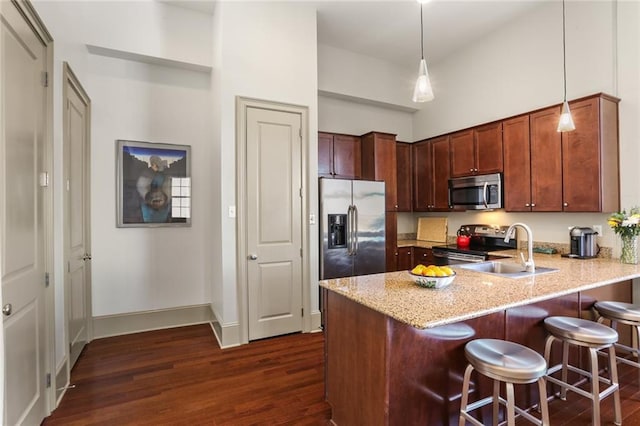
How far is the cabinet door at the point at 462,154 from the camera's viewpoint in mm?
4246

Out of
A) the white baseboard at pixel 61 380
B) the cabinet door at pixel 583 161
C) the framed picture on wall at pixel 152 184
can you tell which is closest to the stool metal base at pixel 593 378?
the cabinet door at pixel 583 161

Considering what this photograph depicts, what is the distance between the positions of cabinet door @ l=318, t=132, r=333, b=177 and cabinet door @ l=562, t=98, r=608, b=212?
2.74m

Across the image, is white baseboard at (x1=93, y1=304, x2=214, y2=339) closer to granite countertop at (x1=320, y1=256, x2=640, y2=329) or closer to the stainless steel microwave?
granite countertop at (x1=320, y1=256, x2=640, y2=329)

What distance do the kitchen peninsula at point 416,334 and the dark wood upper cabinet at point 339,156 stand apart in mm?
2614

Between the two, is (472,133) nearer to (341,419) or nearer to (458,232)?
(458,232)

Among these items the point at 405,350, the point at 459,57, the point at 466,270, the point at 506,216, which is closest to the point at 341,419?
the point at 405,350

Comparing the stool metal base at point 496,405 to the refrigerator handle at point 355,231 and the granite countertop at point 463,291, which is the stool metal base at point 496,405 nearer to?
the granite countertop at point 463,291

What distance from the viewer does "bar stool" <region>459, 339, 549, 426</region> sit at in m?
1.49

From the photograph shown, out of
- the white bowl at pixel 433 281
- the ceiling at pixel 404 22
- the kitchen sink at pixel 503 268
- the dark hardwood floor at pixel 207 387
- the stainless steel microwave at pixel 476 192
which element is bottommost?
the dark hardwood floor at pixel 207 387

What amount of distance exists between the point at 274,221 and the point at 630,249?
3348 mm

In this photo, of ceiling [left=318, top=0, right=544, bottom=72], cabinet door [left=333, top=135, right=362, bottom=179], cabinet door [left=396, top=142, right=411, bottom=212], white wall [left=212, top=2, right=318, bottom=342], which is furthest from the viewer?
cabinet door [left=396, top=142, right=411, bottom=212]

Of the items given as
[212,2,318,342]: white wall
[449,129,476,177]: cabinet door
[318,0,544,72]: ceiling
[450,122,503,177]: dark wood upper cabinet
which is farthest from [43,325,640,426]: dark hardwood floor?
[318,0,544,72]: ceiling

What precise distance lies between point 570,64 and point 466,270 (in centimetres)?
278

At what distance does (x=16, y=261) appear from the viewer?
174cm
